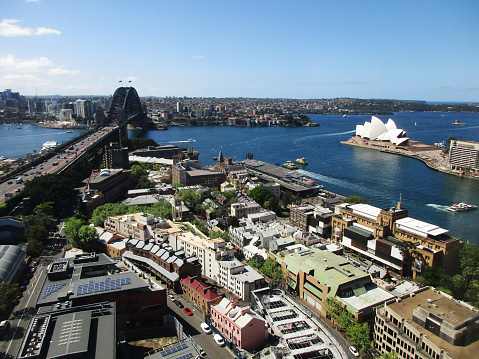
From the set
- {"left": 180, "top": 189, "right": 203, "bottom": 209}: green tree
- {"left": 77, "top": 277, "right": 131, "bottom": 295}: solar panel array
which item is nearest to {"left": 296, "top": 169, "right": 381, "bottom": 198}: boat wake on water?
{"left": 180, "top": 189, "right": 203, "bottom": 209}: green tree

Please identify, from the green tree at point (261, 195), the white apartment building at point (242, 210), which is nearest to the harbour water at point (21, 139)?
the green tree at point (261, 195)

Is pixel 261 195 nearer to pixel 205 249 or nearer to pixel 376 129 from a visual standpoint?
pixel 205 249

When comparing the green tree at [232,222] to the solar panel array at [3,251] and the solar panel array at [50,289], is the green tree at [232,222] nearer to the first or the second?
the solar panel array at [3,251]

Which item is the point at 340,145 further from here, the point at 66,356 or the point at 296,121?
the point at 66,356

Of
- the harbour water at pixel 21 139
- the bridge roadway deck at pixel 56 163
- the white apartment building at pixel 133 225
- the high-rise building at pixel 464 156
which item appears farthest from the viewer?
the harbour water at pixel 21 139

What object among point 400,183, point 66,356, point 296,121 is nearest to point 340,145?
point 400,183

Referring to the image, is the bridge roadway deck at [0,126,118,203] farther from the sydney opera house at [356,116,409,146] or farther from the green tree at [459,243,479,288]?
the sydney opera house at [356,116,409,146]
